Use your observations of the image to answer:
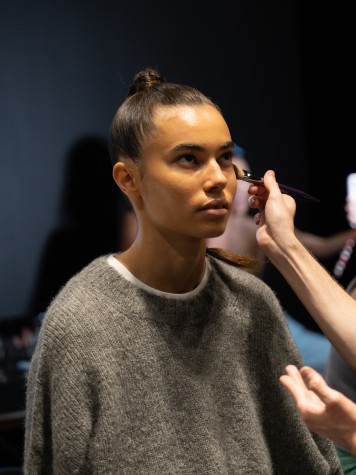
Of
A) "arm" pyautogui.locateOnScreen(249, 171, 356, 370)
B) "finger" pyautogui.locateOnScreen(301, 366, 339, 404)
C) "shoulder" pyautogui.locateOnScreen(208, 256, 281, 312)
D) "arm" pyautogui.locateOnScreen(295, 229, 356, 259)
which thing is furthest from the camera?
"arm" pyautogui.locateOnScreen(295, 229, 356, 259)

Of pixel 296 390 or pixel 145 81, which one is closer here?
pixel 296 390

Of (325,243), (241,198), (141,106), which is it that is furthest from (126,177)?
(325,243)

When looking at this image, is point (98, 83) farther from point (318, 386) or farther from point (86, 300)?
point (318, 386)

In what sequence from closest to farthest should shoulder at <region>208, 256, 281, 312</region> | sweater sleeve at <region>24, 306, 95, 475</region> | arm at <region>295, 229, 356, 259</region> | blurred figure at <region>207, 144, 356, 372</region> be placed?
sweater sleeve at <region>24, 306, 95, 475</region>, shoulder at <region>208, 256, 281, 312</region>, blurred figure at <region>207, 144, 356, 372</region>, arm at <region>295, 229, 356, 259</region>

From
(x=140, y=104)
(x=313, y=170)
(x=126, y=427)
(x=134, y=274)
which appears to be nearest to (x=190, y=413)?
(x=126, y=427)

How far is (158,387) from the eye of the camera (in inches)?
49.4

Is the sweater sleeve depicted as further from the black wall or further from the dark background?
the black wall

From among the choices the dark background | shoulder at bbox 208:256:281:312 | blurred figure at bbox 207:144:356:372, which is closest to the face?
blurred figure at bbox 207:144:356:372

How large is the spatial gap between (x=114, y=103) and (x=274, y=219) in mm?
1616

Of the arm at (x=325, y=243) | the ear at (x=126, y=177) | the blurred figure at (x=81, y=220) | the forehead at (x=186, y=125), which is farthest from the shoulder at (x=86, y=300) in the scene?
the arm at (x=325, y=243)

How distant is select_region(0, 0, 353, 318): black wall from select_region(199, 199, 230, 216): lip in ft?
4.99

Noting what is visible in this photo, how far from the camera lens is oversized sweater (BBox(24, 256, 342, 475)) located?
3.96 feet

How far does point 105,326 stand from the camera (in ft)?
4.09

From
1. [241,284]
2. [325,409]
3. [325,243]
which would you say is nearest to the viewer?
[325,409]
